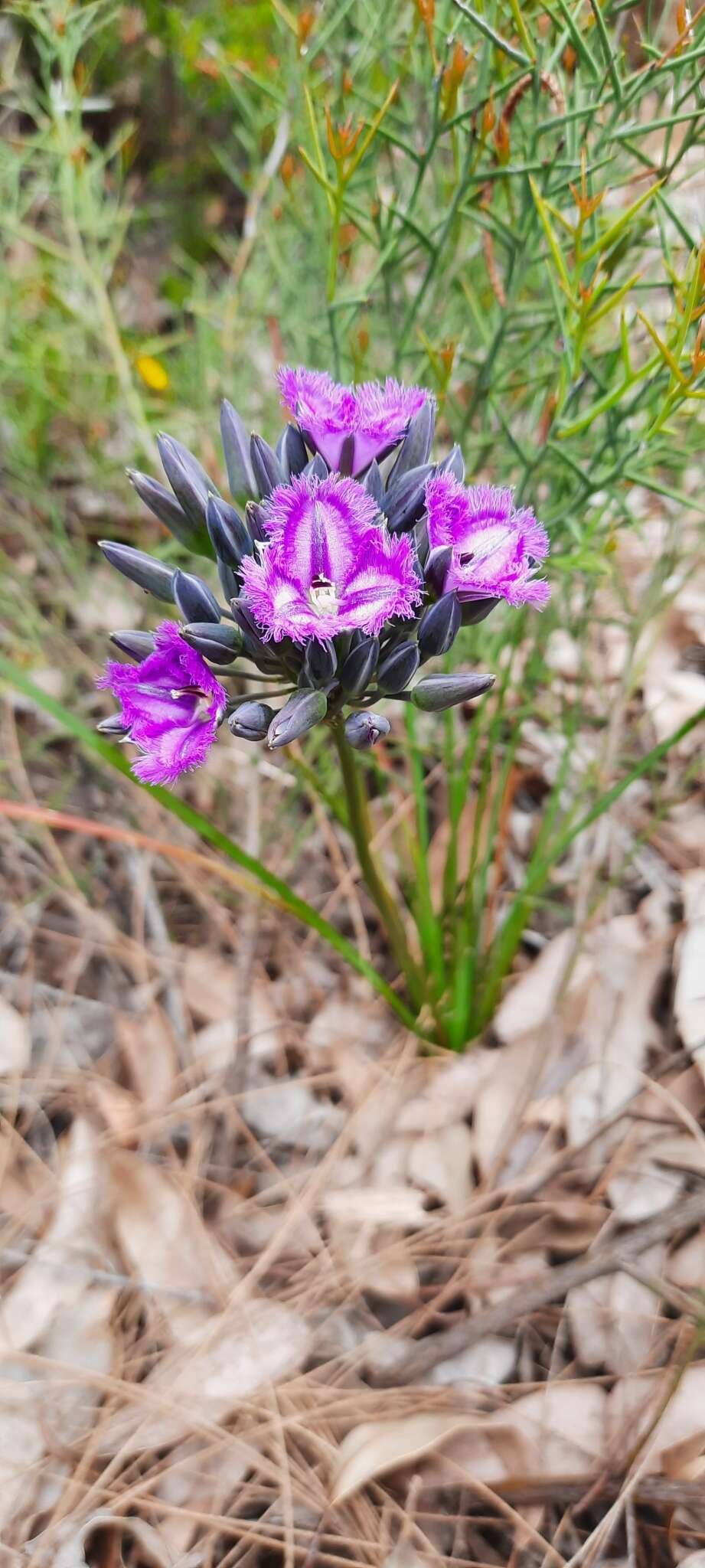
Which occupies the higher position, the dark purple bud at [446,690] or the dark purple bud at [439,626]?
the dark purple bud at [439,626]

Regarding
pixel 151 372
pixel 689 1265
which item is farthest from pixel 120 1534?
pixel 151 372

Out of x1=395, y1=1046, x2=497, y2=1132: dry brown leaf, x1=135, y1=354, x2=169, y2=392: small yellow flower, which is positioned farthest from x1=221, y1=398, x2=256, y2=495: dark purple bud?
x1=135, y1=354, x2=169, y2=392: small yellow flower

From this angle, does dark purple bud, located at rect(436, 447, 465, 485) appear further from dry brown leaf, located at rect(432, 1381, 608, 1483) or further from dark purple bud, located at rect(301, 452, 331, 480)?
dry brown leaf, located at rect(432, 1381, 608, 1483)

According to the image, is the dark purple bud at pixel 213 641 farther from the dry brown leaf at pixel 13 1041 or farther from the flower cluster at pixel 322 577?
the dry brown leaf at pixel 13 1041

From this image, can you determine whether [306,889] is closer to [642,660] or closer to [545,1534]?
[642,660]

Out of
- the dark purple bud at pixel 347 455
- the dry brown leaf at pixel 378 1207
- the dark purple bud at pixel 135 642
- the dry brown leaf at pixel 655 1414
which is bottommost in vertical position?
the dry brown leaf at pixel 378 1207

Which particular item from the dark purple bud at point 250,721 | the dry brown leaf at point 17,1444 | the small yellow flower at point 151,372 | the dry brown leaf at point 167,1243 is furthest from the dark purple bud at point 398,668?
the small yellow flower at point 151,372

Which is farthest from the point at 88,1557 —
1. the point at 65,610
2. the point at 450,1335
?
→ the point at 65,610
